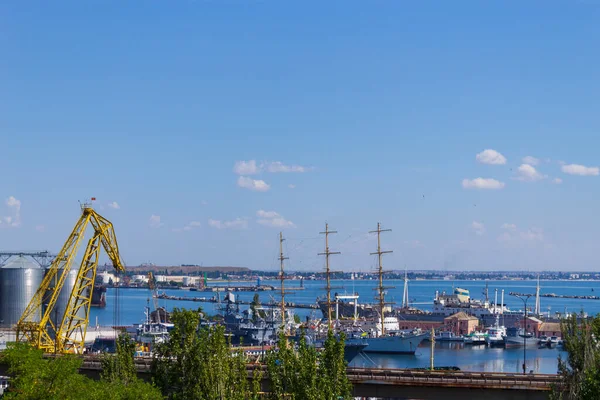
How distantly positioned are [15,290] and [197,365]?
174ft

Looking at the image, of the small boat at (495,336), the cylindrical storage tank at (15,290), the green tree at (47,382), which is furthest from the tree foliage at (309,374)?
the small boat at (495,336)

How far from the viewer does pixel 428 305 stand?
15975 centimetres

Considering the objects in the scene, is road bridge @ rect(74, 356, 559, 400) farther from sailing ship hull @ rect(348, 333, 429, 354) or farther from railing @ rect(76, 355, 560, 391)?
sailing ship hull @ rect(348, 333, 429, 354)

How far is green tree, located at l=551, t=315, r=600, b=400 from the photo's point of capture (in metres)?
19.2

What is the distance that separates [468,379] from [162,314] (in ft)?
268

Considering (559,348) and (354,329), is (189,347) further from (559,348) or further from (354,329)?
(559,348)

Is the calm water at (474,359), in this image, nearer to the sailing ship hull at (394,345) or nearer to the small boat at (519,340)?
the sailing ship hull at (394,345)

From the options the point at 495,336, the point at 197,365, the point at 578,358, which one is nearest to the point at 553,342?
the point at 495,336

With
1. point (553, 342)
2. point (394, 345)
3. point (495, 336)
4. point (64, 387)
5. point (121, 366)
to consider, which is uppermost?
point (121, 366)

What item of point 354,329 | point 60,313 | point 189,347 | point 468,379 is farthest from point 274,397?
point 354,329

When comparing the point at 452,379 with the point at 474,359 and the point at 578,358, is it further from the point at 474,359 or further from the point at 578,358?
the point at 474,359

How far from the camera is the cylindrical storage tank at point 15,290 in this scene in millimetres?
67625

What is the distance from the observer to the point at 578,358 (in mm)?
20172

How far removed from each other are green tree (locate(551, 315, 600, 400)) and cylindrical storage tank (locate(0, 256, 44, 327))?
55.4m
